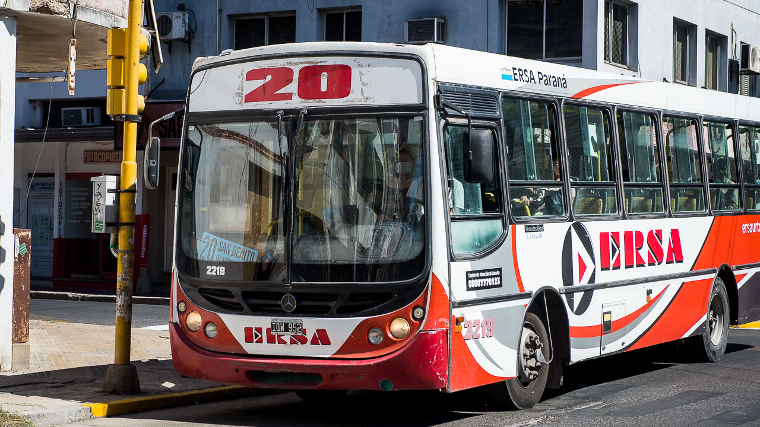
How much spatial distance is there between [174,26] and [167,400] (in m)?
15.3

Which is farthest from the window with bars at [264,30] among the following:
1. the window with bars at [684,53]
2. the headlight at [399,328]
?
the headlight at [399,328]

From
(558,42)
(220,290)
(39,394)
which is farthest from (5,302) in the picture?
(558,42)

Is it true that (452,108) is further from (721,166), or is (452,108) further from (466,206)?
→ (721,166)

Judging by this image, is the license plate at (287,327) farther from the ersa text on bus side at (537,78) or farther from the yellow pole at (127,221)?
the ersa text on bus side at (537,78)

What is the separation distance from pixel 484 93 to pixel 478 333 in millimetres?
1979

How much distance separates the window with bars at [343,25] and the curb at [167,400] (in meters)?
13.1

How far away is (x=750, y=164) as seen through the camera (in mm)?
14211

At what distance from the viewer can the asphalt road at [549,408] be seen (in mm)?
8953

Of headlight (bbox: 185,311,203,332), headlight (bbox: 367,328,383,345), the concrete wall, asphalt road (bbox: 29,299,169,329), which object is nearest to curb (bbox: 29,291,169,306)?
asphalt road (bbox: 29,299,169,329)

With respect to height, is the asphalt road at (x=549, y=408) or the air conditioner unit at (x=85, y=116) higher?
the air conditioner unit at (x=85, y=116)

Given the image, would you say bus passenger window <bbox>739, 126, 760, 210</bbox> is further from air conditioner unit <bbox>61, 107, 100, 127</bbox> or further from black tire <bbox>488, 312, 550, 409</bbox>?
air conditioner unit <bbox>61, 107, 100, 127</bbox>

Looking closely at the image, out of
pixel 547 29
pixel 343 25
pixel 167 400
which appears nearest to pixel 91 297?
pixel 343 25

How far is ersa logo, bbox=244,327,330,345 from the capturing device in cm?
831

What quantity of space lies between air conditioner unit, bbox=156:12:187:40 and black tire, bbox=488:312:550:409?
633 inches
